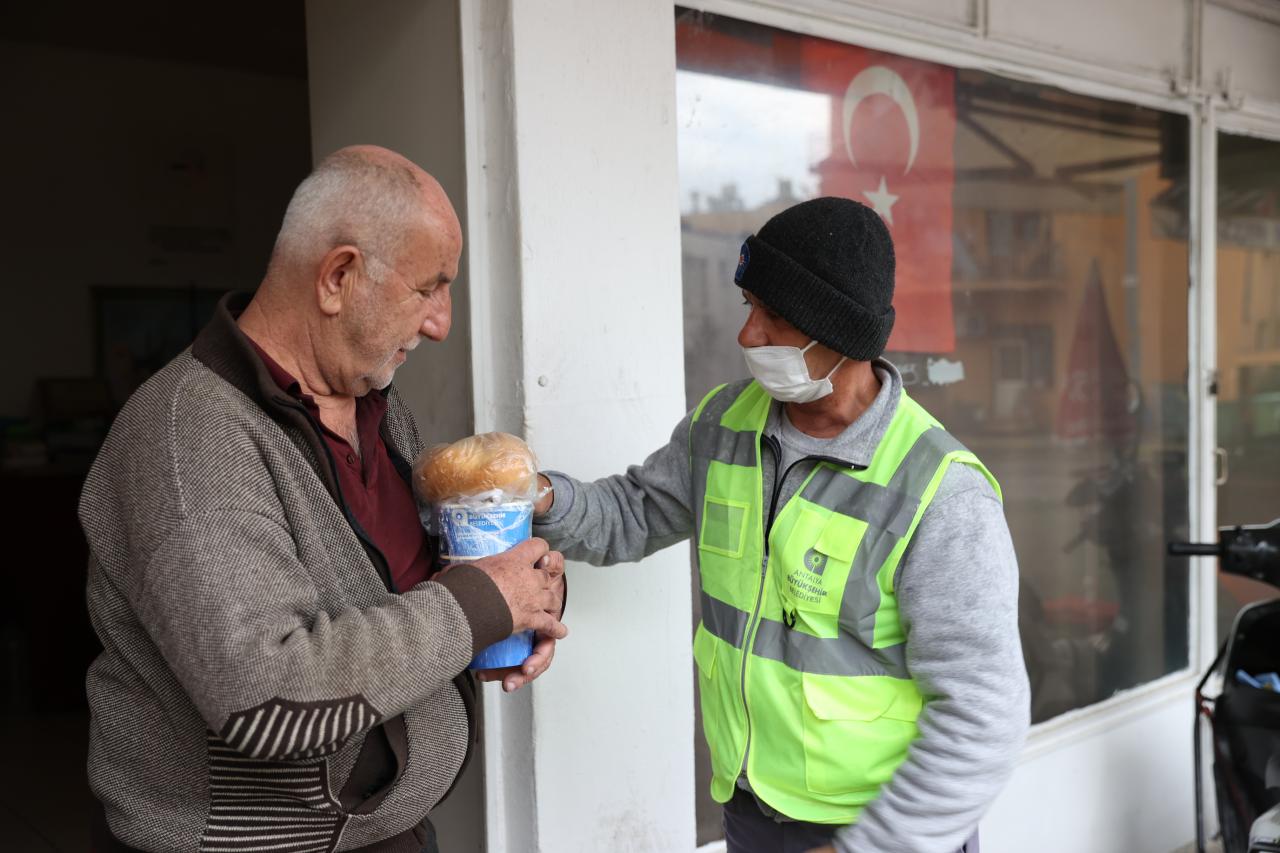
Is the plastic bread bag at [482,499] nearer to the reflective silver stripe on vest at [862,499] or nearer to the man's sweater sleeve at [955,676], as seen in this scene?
the reflective silver stripe on vest at [862,499]

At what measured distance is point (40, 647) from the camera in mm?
5625

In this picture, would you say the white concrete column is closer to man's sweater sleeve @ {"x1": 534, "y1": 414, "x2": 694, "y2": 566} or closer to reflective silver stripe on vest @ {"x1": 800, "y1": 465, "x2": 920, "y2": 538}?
man's sweater sleeve @ {"x1": 534, "y1": 414, "x2": 694, "y2": 566}

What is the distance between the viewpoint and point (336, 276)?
144cm

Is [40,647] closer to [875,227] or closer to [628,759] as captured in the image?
[628,759]

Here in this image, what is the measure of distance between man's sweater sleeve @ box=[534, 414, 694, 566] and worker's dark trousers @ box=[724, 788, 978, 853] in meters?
0.52

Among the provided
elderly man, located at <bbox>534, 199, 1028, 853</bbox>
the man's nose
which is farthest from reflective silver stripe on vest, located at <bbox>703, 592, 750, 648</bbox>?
the man's nose

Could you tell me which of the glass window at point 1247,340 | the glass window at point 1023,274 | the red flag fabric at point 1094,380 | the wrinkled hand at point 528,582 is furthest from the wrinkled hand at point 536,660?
the glass window at point 1247,340

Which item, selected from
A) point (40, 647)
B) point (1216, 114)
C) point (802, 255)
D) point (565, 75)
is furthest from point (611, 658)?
point (40, 647)

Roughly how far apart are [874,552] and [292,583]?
88 centimetres

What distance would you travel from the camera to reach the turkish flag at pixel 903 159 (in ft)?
9.94

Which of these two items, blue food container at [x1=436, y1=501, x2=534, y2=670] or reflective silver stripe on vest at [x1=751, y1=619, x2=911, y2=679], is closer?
blue food container at [x1=436, y1=501, x2=534, y2=670]

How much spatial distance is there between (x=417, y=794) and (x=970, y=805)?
2.78 feet

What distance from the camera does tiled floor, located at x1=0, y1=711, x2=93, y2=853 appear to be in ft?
12.9

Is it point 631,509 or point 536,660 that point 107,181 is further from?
point 536,660
